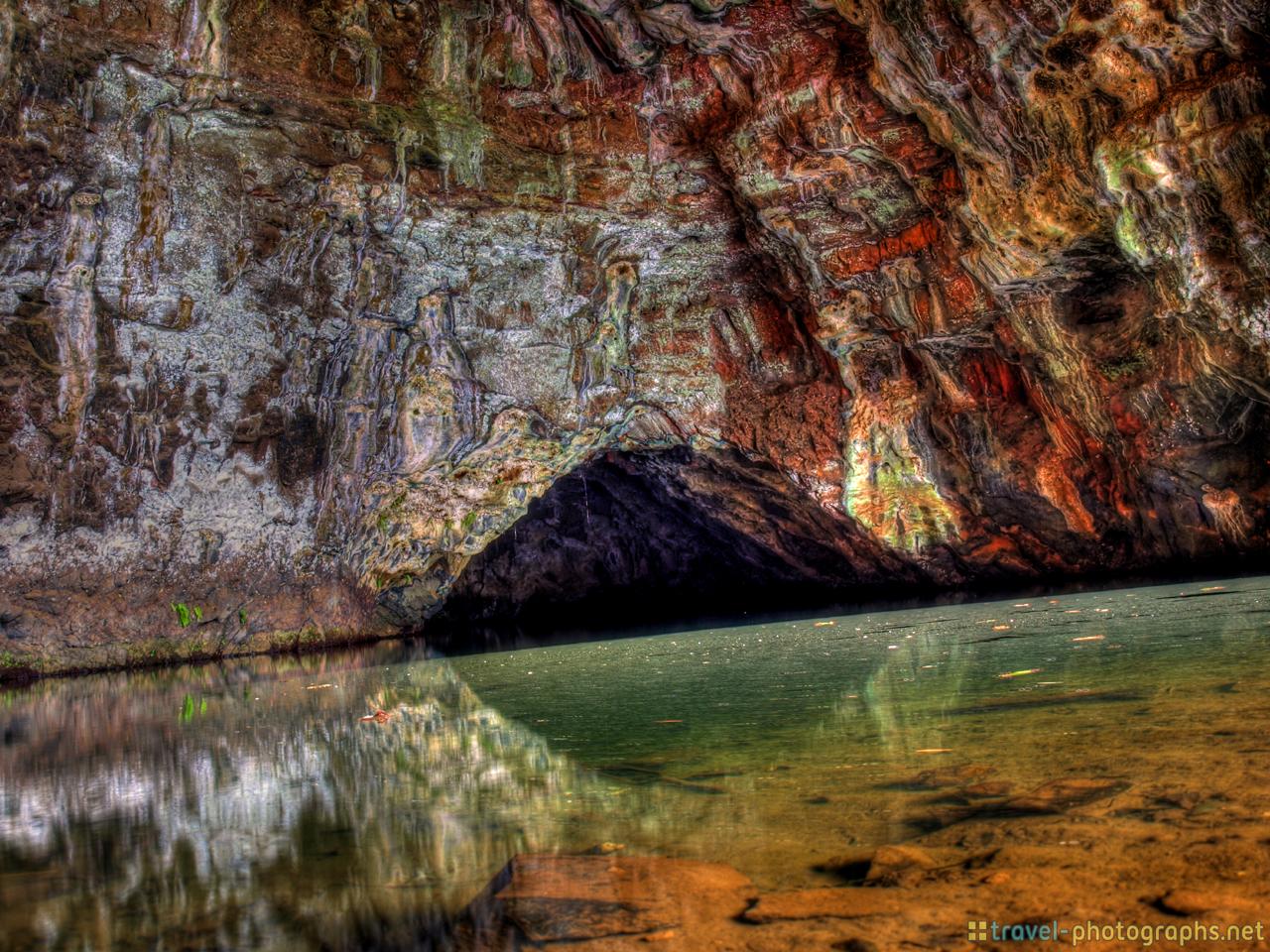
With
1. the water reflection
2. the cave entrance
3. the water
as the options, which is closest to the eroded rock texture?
the cave entrance

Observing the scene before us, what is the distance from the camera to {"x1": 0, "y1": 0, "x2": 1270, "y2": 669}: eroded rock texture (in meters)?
8.84

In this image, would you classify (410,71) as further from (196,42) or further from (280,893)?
(280,893)

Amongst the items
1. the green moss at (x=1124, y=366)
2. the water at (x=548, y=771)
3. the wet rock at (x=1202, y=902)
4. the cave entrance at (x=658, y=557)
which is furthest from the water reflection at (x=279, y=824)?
the green moss at (x=1124, y=366)

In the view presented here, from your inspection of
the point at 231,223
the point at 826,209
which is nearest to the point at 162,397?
the point at 231,223

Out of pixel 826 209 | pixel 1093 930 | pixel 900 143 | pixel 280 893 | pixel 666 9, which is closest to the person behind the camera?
pixel 1093 930

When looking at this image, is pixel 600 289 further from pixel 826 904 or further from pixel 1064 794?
pixel 826 904

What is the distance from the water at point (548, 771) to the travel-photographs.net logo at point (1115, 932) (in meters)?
0.41

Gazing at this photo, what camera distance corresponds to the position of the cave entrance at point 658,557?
1464 centimetres

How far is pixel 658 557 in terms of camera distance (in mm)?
19156

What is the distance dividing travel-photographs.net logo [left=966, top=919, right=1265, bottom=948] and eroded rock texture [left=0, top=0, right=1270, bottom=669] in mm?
8230

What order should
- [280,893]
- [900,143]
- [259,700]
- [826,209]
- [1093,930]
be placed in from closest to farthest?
[1093,930] < [280,893] < [259,700] < [900,143] < [826,209]

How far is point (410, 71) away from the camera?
10328 mm

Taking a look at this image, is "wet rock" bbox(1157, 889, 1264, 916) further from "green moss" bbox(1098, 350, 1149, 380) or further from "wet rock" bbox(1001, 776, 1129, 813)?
"green moss" bbox(1098, 350, 1149, 380)

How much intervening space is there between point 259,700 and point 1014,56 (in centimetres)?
836
